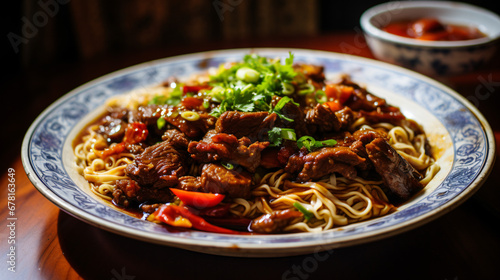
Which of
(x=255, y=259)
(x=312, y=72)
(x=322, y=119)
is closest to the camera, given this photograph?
(x=255, y=259)

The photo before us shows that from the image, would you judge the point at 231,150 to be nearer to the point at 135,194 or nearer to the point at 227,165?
the point at 227,165

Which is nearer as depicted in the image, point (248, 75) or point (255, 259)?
point (255, 259)

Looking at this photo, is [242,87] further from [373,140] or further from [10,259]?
[10,259]

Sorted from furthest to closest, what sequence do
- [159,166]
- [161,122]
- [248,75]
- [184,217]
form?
[248,75] < [161,122] < [159,166] < [184,217]

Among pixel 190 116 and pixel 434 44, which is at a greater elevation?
pixel 190 116

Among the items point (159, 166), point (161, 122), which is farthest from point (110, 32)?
point (159, 166)

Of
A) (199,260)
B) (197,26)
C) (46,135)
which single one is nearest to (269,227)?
(199,260)
